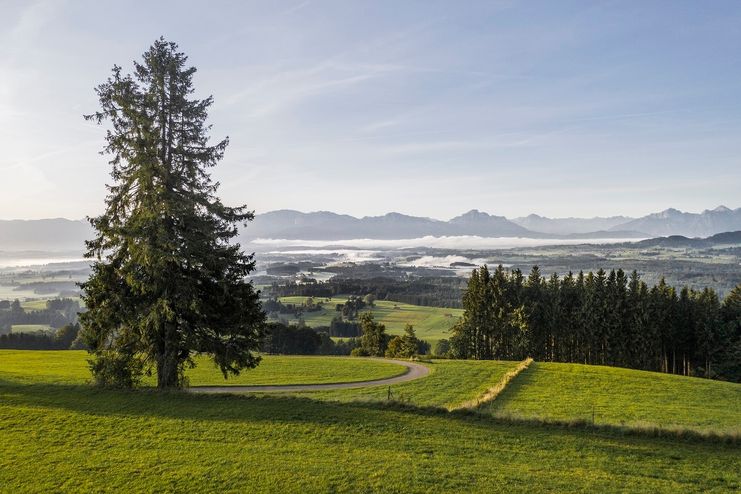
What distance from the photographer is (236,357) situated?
20.7 m

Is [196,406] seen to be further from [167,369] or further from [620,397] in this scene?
[620,397]

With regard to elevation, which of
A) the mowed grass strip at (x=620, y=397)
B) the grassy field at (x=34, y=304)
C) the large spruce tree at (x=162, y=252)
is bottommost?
the grassy field at (x=34, y=304)

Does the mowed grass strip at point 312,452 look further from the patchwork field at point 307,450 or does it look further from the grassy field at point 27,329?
the grassy field at point 27,329

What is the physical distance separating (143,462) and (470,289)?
60200mm

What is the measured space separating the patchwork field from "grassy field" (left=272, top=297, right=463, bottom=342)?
82093 millimetres

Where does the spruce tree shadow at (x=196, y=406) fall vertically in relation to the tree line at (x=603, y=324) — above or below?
above

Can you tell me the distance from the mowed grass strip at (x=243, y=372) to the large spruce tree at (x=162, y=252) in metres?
15.7

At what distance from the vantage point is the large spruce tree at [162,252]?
19.2 metres

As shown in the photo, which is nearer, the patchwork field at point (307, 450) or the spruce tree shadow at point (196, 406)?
the patchwork field at point (307, 450)

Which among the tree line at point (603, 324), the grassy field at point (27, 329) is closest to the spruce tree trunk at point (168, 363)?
the tree line at point (603, 324)

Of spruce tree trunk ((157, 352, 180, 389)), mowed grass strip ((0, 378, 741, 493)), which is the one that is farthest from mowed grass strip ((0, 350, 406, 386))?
mowed grass strip ((0, 378, 741, 493))

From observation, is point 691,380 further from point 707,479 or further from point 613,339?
point 707,479

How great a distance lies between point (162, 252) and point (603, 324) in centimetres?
5933

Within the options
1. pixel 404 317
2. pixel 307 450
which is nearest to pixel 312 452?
pixel 307 450
